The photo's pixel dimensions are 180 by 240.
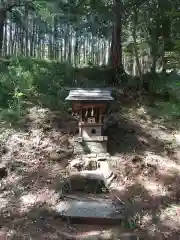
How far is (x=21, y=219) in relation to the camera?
226 inches

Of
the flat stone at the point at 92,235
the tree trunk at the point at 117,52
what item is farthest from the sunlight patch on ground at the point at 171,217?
the tree trunk at the point at 117,52

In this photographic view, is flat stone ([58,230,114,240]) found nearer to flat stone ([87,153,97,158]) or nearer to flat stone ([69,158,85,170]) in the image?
flat stone ([69,158,85,170])

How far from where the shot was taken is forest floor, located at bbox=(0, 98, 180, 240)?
557 centimetres

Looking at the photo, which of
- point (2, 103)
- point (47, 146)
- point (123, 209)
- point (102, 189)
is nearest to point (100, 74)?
point (2, 103)

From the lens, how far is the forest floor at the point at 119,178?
557cm

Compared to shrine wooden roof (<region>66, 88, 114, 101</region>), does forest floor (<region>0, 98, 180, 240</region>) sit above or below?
→ below

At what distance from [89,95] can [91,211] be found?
121 inches

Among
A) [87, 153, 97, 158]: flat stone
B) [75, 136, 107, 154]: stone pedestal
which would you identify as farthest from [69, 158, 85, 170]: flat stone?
[75, 136, 107, 154]: stone pedestal

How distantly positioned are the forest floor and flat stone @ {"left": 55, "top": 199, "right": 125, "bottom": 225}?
0.52 ft

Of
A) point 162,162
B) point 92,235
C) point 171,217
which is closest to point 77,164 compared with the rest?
point 162,162

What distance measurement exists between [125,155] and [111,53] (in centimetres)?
564

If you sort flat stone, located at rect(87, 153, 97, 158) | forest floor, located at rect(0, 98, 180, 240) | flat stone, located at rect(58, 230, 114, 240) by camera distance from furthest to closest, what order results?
flat stone, located at rect(87, 153, 97, 158)
forest floor, located at rect(0, 98, 180, 240)
flat stone, located at rect(58, 230, 114, 240)

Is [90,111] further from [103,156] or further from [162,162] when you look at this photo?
[162,162]

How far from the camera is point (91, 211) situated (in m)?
6.00
